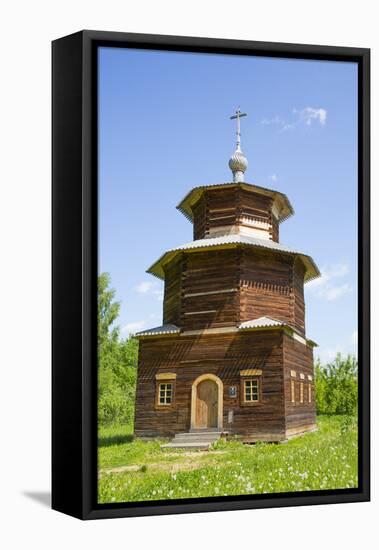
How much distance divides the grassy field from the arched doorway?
1.08ft

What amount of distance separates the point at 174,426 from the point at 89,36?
4.73 m

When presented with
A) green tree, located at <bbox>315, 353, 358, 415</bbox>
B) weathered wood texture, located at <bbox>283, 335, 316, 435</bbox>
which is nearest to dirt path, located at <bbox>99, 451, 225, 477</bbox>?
weathered wood texture, located at <bbox>283, 335, 316, 435</bbox>

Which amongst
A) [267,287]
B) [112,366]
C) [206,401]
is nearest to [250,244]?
[267,287]

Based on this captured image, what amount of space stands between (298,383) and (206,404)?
129 cm

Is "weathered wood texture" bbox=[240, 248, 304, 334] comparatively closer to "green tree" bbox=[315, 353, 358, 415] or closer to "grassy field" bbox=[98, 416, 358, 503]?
"green tree" bbox=[315, 353, 358, 415]

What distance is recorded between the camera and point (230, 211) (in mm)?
16844

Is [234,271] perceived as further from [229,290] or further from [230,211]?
[230,211]

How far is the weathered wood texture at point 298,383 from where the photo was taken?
16.3 m

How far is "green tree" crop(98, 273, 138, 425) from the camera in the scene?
15.0m

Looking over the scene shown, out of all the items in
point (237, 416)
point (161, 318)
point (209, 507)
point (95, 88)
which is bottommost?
point (209, 507)

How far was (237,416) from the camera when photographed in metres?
16.0

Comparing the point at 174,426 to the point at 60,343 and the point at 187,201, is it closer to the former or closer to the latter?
the point at 60,343

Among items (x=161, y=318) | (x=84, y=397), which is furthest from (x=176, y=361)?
(x=84, y=397)

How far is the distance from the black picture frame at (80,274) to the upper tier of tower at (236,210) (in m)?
1.45
